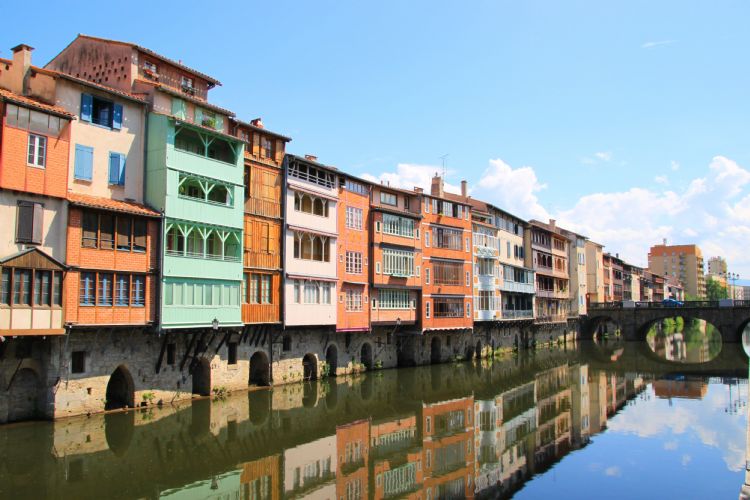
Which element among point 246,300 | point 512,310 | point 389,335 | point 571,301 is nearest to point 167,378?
point 246,300

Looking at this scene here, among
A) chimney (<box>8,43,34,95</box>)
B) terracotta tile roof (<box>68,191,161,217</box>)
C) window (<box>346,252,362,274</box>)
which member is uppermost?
chimney (<box>8,43,34,95</box>)

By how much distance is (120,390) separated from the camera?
3425 cm

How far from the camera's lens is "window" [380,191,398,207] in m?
56.2

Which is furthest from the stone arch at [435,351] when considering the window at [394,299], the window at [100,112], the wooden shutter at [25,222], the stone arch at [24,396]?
the wooden shutter at [25,222]

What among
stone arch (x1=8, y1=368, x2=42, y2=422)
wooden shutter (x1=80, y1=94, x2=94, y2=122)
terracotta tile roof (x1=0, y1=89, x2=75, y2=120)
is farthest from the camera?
wooden shutter (x1=80, y1=94, x2=94, y2=122)

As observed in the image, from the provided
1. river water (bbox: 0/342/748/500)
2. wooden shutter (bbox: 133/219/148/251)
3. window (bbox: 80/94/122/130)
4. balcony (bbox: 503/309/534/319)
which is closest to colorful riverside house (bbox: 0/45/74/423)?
window (bbox: 80/94/122/130)

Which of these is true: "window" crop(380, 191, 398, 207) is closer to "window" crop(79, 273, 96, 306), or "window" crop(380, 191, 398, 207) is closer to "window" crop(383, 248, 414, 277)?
"window" crop(383, 248, 414, 277)

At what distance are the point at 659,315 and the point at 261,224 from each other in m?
78.9

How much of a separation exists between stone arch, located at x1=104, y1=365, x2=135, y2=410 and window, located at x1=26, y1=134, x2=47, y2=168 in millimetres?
11547

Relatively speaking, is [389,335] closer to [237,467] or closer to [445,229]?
[445,229]

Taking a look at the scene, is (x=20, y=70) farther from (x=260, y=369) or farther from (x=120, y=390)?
(x=260, y=369)

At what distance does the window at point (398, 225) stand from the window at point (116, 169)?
25.8 metres

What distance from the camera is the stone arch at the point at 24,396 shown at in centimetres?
2909

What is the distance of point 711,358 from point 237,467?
71162 millimetres
